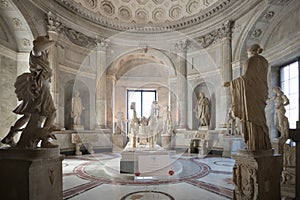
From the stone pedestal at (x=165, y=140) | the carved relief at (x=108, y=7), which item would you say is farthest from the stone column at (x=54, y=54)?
the stone pedestal at (x=165, y=140)

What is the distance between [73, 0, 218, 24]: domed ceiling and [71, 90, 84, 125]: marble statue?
5.20m

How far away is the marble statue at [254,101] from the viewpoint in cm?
350

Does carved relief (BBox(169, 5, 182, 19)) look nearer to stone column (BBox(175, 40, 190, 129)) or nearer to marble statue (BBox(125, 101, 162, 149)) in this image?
stone column (BBox(175, 40, 190, 129))

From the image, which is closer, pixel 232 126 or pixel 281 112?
pixel 281 112

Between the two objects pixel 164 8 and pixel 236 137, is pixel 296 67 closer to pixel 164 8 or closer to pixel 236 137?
pixel 236 137

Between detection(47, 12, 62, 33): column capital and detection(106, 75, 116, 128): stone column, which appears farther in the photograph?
detection(106, 75, 116, 128): stone column

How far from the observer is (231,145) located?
9.28 meters

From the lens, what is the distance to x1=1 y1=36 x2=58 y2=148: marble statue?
10.8 ft

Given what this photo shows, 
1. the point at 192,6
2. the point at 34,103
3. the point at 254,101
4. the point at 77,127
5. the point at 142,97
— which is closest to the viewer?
the point at 34,103

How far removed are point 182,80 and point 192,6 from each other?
15.1 feet

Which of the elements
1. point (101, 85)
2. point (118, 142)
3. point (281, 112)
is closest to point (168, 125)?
point (118, 142)

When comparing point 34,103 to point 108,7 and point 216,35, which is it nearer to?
point 216,35

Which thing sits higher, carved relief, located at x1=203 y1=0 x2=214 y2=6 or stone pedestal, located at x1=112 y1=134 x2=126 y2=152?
carved relief, located at x1=203 y1=0 x2=214 y2=6

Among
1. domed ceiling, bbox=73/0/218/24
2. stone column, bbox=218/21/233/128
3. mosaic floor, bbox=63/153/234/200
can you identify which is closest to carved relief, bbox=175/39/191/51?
domed ceiling, bbox=73/0/218/24
